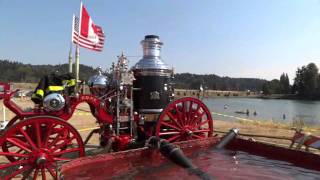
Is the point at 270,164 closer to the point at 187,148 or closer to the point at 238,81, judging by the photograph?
the point at 187,148

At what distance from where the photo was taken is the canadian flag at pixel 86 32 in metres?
9.41

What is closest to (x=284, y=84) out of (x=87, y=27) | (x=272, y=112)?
(x=272, y=112)

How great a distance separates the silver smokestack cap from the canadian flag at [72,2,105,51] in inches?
75.8

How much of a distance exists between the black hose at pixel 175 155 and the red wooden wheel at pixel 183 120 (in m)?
1.33

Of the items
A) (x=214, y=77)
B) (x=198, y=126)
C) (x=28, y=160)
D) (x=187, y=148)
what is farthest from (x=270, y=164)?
(x=214, y=77)

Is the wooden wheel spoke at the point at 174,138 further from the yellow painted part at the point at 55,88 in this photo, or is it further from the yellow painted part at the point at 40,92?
the yellow painted part at the point at 40,92

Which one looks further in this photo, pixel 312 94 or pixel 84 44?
pixel 312 94

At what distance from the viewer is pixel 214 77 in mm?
169375

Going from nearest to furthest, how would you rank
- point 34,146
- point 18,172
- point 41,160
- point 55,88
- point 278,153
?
point 18,172
point 41,160
point 34,146
point 55,88
point 278,153

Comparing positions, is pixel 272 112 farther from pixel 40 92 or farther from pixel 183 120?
pixel 40 92

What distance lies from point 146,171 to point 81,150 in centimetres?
111

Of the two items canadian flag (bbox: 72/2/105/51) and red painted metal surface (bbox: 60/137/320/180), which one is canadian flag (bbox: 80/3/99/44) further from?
red painted metal surface (bbox: 60/137/320/180)

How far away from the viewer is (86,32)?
9695 millimetres

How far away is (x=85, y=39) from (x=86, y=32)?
7.3 inches
